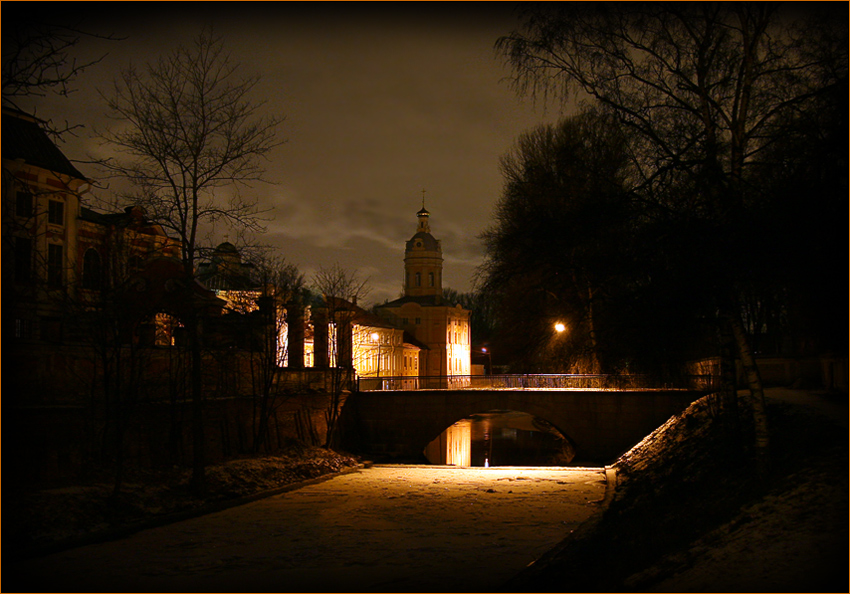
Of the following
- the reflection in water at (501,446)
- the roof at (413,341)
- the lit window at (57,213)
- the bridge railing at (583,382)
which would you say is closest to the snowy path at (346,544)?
the bridge railing at (583,382)

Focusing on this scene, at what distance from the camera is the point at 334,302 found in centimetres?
3716

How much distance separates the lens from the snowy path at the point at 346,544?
1058cm

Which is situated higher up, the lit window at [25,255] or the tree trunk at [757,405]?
the lit window at [25,255]

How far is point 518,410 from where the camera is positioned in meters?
35.4

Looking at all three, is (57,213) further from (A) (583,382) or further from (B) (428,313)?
(B) (428,313)

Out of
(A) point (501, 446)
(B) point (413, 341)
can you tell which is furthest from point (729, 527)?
(B) point (413, 341)

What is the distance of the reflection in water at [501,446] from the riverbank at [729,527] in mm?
18929

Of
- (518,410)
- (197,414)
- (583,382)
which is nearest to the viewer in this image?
(197,414)

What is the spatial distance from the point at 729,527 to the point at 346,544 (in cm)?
688

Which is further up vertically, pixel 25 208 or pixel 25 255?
pixel 25 208

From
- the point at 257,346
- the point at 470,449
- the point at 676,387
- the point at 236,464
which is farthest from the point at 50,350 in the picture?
the point at 470,449

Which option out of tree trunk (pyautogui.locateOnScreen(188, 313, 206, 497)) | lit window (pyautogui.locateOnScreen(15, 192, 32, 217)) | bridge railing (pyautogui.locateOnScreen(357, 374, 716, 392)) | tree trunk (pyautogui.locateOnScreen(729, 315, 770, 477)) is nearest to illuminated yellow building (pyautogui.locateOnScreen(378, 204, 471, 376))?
bridge railing (pyautogui.locateOnScreen(357, 374, 716, 392))

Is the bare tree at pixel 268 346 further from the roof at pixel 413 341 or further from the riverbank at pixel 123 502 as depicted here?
the roof at pixel 413 341

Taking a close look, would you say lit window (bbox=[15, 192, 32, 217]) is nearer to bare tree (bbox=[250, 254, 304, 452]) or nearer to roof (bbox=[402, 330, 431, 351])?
bare tree (bbox=[250, 254, 304, 452])
